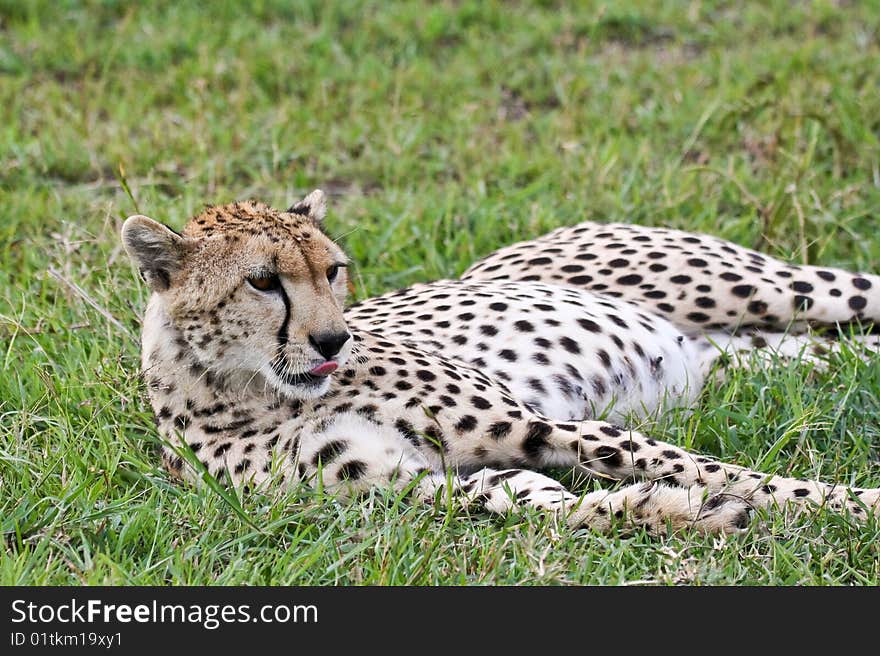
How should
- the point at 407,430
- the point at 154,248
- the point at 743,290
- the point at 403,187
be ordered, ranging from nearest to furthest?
the point at 154,248, the point at 407,430, the point at 743,290, the point at 403,187

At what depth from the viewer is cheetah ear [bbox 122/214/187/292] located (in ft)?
11.4

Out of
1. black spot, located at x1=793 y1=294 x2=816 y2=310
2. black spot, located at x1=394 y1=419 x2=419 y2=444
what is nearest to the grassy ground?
black spot, located at x1=394 y1=419 x2=419 y2=444

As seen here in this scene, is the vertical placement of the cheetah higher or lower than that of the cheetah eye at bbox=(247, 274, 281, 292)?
lower

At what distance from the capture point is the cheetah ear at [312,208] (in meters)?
3.89

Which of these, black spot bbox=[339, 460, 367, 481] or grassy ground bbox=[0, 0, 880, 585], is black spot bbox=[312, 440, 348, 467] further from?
grassy ground bbox=[0, 0, 880, 585]

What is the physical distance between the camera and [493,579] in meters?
3.11

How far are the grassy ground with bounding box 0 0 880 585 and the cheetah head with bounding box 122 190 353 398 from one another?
31 cm

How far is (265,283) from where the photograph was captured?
3.47 m

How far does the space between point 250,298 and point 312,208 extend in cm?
55

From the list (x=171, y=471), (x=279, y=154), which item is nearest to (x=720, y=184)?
(x=279, y=154)

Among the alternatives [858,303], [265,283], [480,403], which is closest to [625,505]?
[480,403]

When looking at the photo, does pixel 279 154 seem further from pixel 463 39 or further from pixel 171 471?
pixel 171 471

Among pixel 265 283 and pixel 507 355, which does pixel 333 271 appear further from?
pixel 507 355
